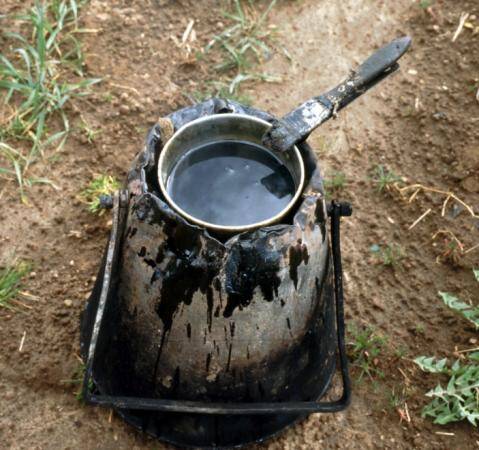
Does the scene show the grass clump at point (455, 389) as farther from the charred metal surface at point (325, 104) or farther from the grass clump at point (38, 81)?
the grass clump at point (38, 81)

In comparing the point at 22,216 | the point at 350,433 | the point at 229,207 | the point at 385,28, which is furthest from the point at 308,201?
the point at 385,28

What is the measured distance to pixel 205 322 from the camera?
1937 mm

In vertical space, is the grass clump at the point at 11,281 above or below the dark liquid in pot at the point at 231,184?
below

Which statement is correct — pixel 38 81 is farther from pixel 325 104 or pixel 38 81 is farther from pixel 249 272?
pixel 249 272

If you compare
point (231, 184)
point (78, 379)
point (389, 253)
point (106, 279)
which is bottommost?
point (78, 379)

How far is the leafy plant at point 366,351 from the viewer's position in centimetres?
268

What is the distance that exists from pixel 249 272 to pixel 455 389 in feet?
3.98

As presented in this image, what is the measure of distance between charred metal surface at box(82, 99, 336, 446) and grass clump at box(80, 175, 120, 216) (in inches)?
36.4

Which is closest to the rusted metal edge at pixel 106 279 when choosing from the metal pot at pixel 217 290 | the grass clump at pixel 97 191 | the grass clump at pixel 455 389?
the metal pot at pixel 217 290

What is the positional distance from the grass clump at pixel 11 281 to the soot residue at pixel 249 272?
124 centimetres

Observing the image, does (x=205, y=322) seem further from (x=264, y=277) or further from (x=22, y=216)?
(x=22, y=216)

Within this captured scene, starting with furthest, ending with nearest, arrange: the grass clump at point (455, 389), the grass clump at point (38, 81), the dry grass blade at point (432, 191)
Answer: the grass clump at point (38, 81), the dry grass blade at point (432, 191), the grass clump at point (455, 389)

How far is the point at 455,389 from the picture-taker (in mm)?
2570

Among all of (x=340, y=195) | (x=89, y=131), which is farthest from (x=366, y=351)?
(x=89, y=131)
